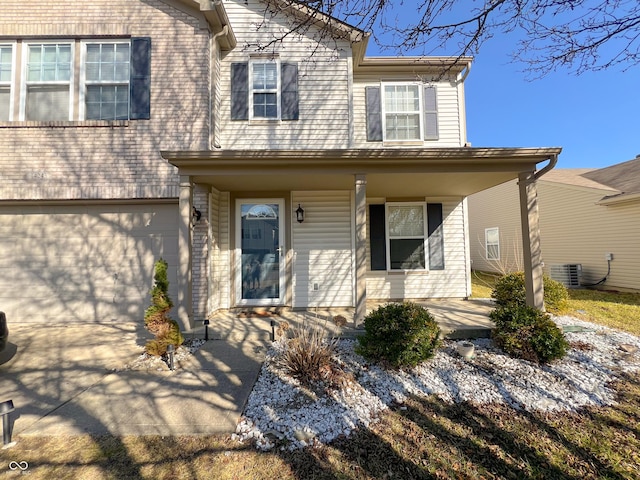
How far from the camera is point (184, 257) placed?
15.5 feet

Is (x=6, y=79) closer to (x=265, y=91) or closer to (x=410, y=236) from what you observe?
(x=265, y=91)

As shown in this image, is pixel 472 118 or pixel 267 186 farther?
pixel 472 118

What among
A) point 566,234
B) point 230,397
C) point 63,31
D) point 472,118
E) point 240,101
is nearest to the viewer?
point 230,397

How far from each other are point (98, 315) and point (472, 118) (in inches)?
374

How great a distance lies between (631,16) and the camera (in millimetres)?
3326

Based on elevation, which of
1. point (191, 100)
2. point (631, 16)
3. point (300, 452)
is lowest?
point (300, 452)

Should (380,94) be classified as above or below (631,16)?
above

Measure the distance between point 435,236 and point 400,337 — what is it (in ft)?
14.0

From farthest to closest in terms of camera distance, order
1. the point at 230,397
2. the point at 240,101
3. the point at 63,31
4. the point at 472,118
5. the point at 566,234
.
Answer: the point at 566,234, the point at 472,118, the point at 240,101, the point at 63,31, the point at 230,397

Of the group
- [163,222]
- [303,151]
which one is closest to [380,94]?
[303,151]

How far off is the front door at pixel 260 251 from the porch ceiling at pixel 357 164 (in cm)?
111

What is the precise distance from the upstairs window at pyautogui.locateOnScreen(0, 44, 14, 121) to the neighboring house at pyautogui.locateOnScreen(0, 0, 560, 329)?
0.10 ft

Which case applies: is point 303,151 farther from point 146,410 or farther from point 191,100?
point 146,410

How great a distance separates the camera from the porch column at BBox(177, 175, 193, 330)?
4695mm
